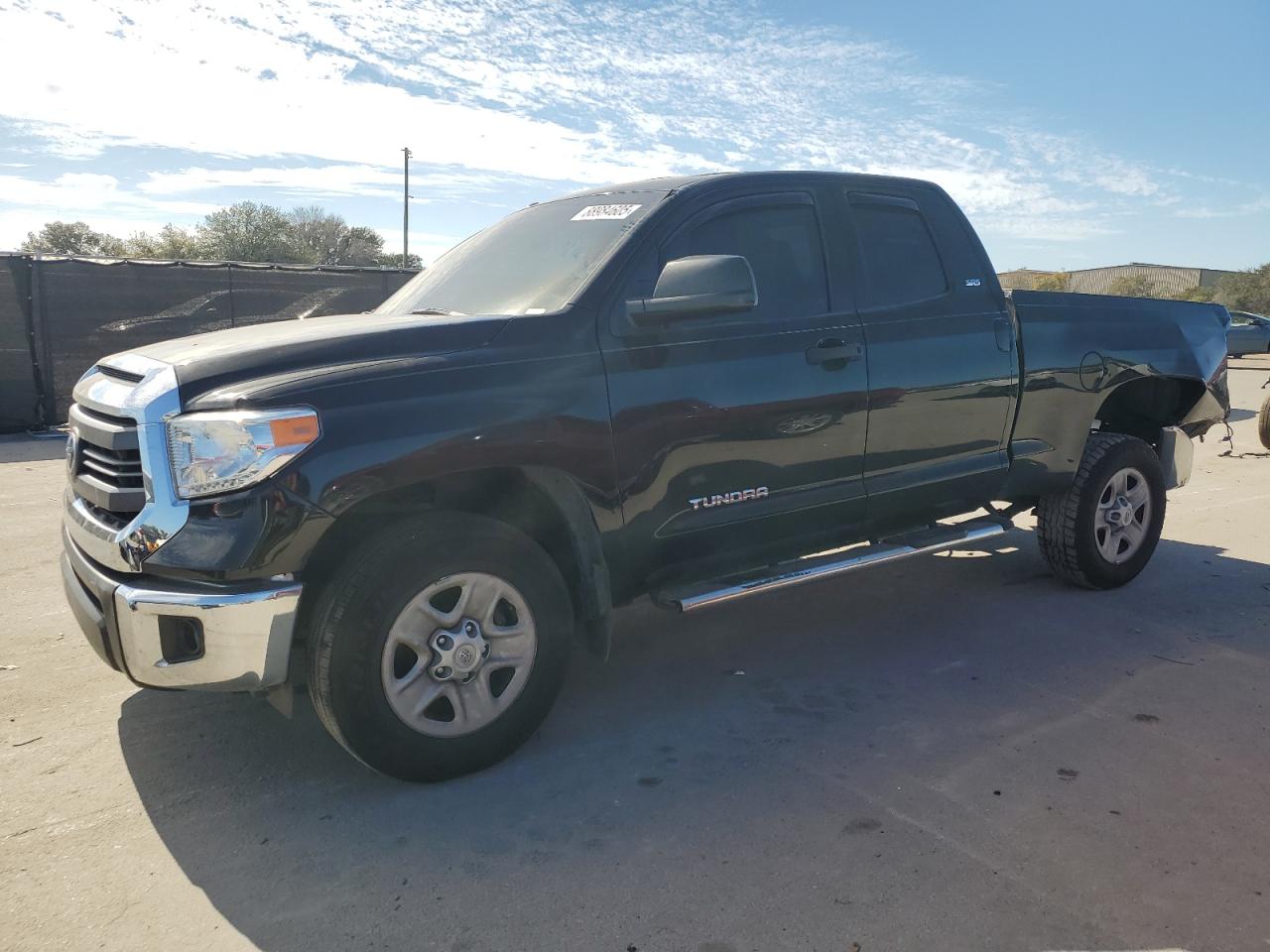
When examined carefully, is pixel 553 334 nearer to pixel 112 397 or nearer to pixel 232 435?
pixel 232 435

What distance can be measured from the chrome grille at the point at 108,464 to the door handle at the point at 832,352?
2.47m

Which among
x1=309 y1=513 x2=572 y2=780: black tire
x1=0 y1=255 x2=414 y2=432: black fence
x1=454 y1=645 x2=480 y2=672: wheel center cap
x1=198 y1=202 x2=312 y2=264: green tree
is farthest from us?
x1=198 y1=202 x2=312 y2=264: green tree

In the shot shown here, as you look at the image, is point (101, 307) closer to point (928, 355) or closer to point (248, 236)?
point (928, 355)

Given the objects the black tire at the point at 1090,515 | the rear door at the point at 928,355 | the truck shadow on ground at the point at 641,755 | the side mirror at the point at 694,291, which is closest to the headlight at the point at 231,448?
the truck shadow on ground at the point at 641,755

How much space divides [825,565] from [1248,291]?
159 feet

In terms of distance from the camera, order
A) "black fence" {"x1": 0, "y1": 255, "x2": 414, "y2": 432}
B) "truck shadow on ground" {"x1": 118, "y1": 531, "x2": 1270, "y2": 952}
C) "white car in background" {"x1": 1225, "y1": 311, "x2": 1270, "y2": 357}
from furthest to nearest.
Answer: "white car in background" {"x1": 1225, "y1": 311, "x2": 1270, "y2": 357}, "black fence" {"x1": 0, "y1": 255, "x2": 414, "y2": 432}, "truck shadow on ground" {"x1": 118, "y1": 531, "x2": 1270, "y2": 952}

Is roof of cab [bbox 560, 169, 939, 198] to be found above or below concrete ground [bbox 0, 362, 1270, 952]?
above

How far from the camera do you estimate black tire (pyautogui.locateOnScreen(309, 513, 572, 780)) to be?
2984mm

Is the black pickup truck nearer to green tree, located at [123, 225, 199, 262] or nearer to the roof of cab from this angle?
the roof of cab

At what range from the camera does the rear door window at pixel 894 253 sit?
4.40 meters

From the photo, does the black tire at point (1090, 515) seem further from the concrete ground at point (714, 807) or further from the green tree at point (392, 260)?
the green tree at point (392, 260)

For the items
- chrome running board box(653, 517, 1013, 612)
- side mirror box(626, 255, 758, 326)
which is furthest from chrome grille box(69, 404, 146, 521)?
chrome running board box(653, 517, 1013, 612)

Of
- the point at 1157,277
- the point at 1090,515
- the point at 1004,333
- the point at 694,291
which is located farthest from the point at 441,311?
the point at 1157,277

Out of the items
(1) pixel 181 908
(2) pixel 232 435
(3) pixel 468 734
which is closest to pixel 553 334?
(2) pixel 232 435
